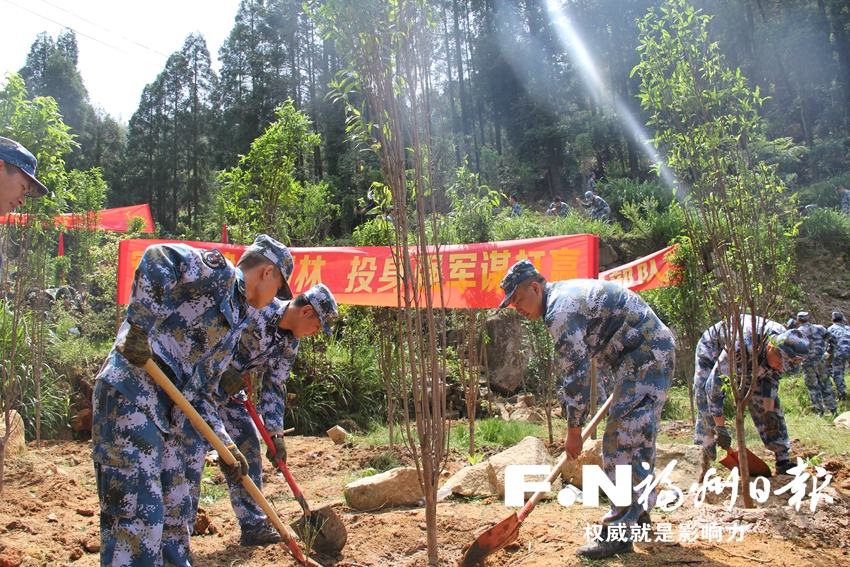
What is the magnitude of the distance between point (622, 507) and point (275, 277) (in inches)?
84.3

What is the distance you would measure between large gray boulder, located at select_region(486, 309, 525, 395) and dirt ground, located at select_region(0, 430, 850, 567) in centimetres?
732

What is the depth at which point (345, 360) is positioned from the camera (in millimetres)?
9414

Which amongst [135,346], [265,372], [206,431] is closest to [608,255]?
[265,372]

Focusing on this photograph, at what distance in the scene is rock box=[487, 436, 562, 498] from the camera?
14.6ft

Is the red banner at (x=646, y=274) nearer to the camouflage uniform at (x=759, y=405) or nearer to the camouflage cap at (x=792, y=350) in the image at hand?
the camouflage uniform at (x=759, y=405)

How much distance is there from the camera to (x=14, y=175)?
2426 millimetres

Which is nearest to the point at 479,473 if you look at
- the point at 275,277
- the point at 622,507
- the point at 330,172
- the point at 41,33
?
the point at 622,507

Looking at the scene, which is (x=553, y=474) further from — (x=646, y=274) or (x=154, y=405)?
(x=646, y=274)

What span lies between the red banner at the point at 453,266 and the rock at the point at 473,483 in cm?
194

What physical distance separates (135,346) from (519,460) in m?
3.15

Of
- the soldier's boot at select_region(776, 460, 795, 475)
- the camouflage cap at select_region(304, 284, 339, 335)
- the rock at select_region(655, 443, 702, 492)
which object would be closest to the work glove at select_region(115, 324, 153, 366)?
the camouflage cap at select_region(304, 284, 339, 335)

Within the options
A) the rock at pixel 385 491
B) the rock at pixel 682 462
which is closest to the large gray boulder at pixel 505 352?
the rock at pixel 682 462

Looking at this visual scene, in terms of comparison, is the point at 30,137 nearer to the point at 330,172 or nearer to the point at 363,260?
the point at 363,260

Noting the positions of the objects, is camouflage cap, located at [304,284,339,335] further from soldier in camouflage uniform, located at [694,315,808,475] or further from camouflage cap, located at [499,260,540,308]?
soldier in camouflage uniform, located at [694,315,808,475]
